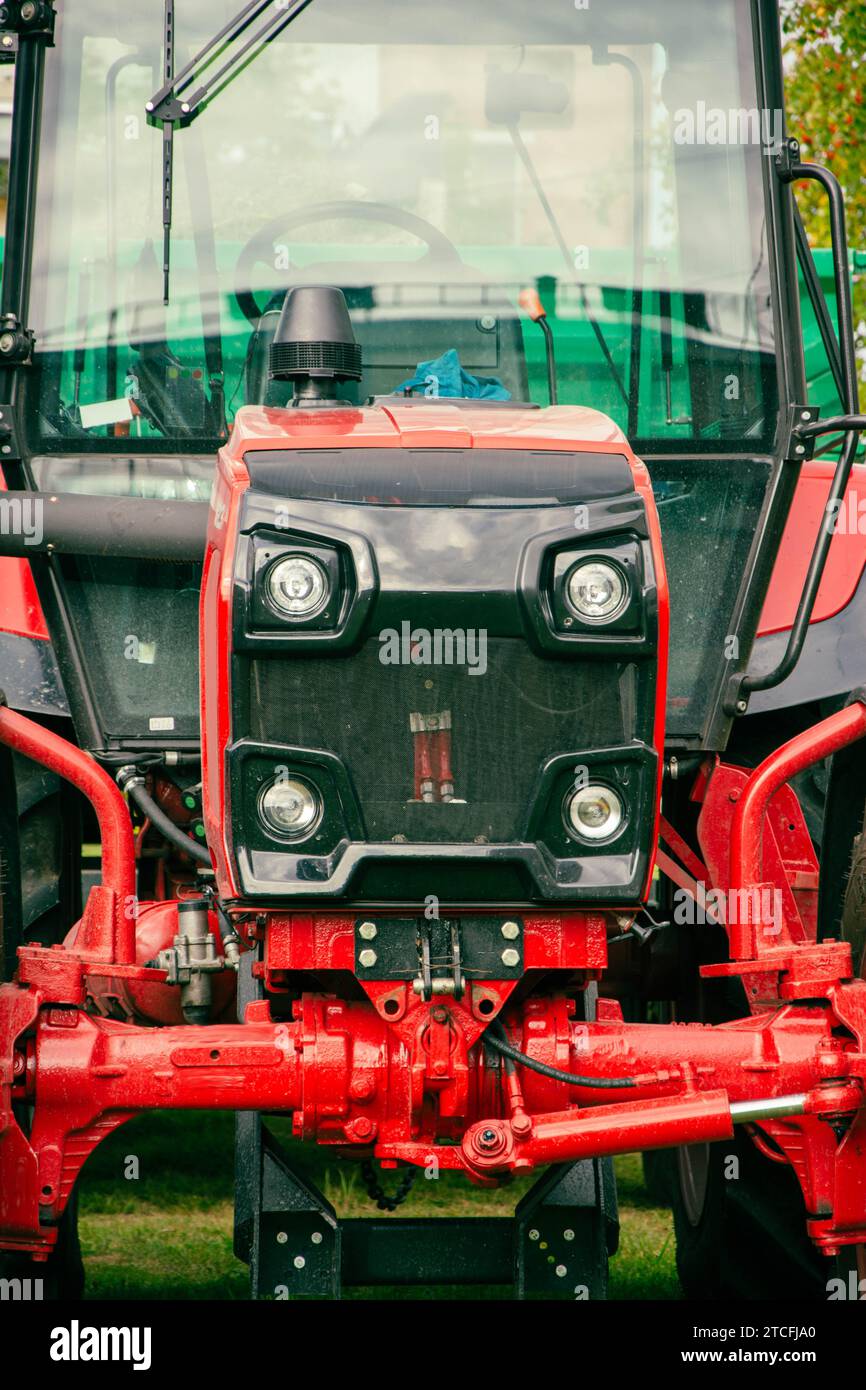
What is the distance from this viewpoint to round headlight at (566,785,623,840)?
138 inches

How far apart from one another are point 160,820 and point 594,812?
1.12 m

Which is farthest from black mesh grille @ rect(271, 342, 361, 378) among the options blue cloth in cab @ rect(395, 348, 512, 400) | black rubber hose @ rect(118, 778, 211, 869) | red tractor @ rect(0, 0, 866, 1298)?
black rubber hose @ rect(118, 778, 211, 869)

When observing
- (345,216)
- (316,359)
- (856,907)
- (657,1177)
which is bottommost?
(657,1177)

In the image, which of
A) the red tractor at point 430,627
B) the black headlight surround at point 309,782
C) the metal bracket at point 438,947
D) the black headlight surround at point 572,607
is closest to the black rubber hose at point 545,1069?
the red tractor at point 430,627

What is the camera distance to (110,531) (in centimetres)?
412

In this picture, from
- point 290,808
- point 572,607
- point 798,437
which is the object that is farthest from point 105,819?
point 798,437

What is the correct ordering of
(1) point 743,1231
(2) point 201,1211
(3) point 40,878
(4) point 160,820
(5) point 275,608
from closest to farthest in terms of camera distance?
(5) point 275,608 < (4) point 160,820 < (3) point 40,878 < (1) point 743,1231 < (2) point 201,1211

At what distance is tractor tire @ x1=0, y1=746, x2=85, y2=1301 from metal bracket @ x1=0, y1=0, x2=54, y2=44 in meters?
1.59

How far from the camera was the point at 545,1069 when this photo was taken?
3.54m

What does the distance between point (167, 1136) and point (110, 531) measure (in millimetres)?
3529

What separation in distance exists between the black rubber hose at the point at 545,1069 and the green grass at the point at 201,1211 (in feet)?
5.37

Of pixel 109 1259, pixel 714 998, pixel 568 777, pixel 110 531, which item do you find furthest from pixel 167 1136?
pixel 568 777

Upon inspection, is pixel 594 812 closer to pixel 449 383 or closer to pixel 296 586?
pixel 296 586

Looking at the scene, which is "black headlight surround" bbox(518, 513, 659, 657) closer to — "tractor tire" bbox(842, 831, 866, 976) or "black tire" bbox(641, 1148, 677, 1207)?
"tractor tire" bbox(842, 831, 866, 976)
